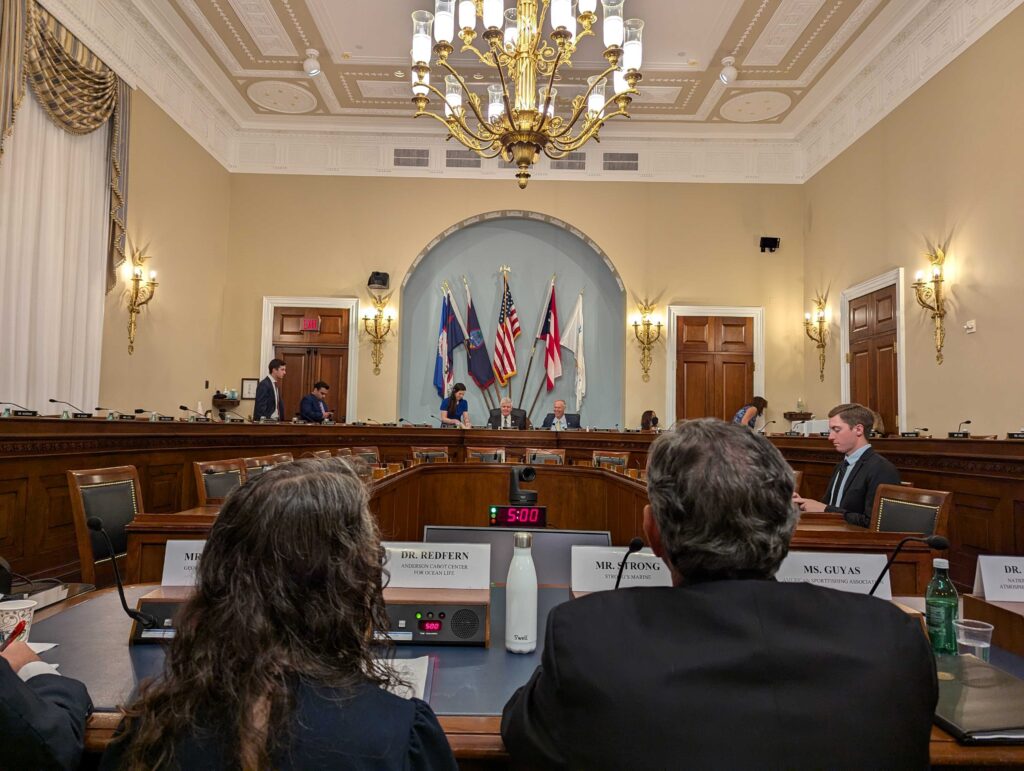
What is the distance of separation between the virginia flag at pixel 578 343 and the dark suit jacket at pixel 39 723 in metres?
8.73

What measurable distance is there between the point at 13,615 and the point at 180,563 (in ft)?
1.12

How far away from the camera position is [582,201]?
9.46 m

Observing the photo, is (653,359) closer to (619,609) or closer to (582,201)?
(582,201)

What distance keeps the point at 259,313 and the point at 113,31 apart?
3778mm

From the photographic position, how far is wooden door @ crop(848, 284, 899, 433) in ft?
23.4

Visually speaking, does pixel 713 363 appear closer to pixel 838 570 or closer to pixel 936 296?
pixel 936 296

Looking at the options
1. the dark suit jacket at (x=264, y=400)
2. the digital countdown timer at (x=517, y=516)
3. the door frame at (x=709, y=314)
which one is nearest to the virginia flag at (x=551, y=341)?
the door frame at (x=709, y=314)

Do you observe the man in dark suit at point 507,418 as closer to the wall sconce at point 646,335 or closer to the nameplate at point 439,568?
the wall sconce at point 646,335

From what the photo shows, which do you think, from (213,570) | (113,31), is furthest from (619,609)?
(113,31)

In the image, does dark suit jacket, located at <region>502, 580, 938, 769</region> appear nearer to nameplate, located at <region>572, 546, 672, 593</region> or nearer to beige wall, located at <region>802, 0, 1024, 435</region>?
nameplate, located at <region>572, 546, 672, 593</region>

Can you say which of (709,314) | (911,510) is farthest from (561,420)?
(911,510)

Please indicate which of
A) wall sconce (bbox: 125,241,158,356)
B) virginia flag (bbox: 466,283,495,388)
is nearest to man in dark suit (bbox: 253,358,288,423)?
wall sconce (bbox: 125,241,158,356)

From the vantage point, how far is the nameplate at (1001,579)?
156 cm

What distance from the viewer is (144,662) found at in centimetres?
121
